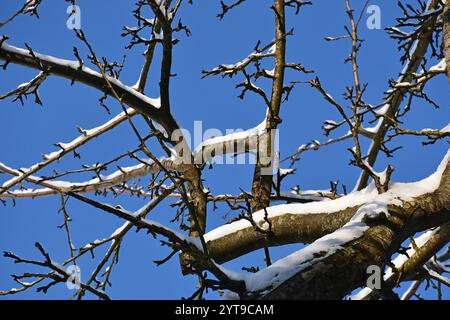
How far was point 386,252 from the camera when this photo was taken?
228 centimetres

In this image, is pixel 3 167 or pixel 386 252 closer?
pixel 386 252

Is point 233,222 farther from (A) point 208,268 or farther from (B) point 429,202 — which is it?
(A) point 208,268

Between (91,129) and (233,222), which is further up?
(91,129)

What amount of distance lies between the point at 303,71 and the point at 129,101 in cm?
192

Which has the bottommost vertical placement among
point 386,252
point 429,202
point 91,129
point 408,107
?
point 386,252

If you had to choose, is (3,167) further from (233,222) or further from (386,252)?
(386,252)

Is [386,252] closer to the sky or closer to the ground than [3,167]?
closer to the ground

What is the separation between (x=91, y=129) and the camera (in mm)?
4637
